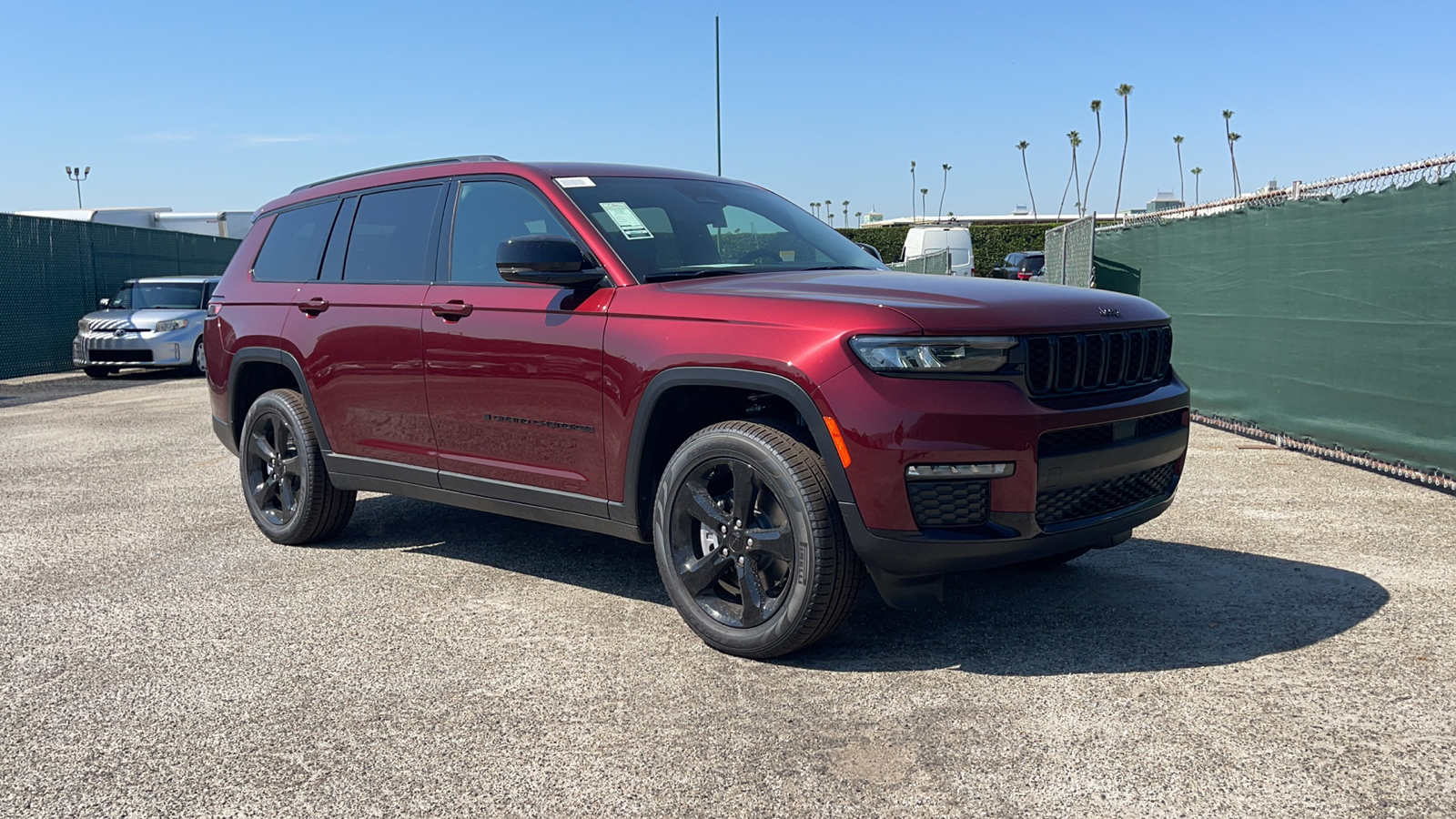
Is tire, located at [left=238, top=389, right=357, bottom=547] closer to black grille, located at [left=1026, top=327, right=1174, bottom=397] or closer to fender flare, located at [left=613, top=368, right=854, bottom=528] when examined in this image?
fender flare, located at [left=613, top=368, right=854, bottom=528]

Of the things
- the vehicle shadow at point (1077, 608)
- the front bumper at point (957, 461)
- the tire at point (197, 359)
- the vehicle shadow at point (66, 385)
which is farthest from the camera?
the tire at point (197, 359)

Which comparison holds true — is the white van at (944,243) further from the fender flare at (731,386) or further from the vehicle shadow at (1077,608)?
the fender flare at (731,386)

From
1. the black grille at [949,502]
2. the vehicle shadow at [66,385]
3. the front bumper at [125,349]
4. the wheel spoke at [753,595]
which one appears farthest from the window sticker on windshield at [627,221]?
the front bumper at [125,349]

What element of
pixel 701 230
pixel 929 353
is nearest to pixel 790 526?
pixel 929 353

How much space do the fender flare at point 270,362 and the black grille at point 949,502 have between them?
3305 millimetres

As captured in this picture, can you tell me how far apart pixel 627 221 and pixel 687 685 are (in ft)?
6.34

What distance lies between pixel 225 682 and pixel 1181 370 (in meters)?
9.23

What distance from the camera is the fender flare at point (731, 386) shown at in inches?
153

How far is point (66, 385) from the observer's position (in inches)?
692

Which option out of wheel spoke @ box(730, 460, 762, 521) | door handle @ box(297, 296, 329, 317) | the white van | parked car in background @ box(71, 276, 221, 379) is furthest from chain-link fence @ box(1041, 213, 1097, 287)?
the white van

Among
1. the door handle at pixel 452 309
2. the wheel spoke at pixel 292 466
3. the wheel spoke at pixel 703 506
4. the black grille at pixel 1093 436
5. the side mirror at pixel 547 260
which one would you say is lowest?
the wheel spoke at pixel 292 466

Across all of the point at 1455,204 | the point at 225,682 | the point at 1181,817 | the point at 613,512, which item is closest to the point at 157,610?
the point at 225,682

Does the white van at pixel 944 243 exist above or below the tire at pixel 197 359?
above

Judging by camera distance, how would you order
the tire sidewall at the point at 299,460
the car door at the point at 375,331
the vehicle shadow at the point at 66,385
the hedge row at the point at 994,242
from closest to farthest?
the car door at the point at 375,331 → the tire sidewall at the point at 299,460 → the vehicle shadow at the point at 66,385 → the hedge row at the point at 994,242
